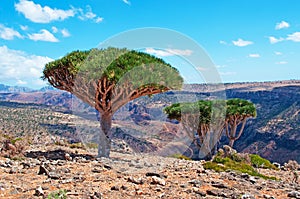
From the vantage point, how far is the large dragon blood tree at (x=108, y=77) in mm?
13938

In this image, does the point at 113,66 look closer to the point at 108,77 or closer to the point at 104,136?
the point at 108,77

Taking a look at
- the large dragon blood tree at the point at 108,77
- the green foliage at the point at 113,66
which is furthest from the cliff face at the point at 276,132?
the large dragon blood tree at the point at 108,77

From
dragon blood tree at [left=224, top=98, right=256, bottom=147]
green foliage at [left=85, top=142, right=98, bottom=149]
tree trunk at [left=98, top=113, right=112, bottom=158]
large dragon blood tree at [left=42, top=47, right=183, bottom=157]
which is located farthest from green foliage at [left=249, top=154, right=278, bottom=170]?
green foliage at [left=85, top=142, right=98, bottom=149]

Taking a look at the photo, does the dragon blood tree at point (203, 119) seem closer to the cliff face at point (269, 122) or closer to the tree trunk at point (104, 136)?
the cliff face at point (269, 122)

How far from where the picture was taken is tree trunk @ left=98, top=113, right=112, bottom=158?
1510 cm

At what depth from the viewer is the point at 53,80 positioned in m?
16.3

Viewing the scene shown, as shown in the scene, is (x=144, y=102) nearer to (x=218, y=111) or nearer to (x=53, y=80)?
(x=53, y=80)

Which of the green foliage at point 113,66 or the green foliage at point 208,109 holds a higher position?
the green foliage at point 113,66

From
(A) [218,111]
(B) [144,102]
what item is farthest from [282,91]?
(B) [144,102]

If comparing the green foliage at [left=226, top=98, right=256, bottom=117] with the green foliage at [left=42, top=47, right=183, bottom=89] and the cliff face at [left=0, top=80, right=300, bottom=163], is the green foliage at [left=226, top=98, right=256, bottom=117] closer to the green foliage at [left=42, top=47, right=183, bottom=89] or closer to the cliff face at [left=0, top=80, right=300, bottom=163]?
the cliff face at [left=0, top=80, right=300, bottom=163]

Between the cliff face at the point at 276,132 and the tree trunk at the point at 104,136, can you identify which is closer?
the tree trunk at the point at 104,136

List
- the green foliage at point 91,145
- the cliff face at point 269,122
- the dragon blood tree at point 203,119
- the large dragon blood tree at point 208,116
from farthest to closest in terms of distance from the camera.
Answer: the large dragon blood tree at point 208,116
the dragon blood tree at point 203,119
the cliff face at point 269,122
the green foliage at point 91,145

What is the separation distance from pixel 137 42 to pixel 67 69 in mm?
4333

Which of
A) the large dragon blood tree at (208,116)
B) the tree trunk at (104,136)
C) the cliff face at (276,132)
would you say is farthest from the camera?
the cliff face at (276,132)
